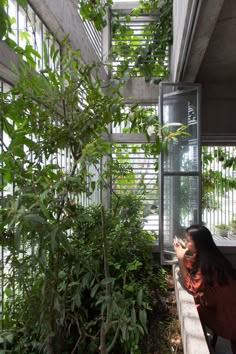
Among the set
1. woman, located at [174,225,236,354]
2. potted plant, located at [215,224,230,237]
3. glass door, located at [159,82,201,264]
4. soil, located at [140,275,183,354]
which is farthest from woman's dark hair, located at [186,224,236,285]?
potted plant, located at [215,224,230,237]

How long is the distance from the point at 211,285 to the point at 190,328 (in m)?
0.43

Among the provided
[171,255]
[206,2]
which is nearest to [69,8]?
[206,2]

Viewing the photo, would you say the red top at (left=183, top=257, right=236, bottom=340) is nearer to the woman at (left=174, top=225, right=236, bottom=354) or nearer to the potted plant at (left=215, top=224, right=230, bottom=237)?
the woman at (left=174, top=225, right=236, bottom=354)

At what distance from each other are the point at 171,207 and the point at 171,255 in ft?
1.76

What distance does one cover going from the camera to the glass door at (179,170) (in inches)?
137

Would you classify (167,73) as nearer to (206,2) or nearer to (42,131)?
(206,2)

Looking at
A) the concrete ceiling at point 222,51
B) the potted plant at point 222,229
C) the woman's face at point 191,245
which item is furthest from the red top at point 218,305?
the potted plant at point 222,229

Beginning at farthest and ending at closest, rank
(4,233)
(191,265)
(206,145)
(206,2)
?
(206,145) → (191,265) → (206,2) → (4,233)

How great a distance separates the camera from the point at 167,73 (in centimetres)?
473

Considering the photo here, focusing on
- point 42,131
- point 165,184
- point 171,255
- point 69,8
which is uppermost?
point 69,8

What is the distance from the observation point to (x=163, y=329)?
8.34 feet

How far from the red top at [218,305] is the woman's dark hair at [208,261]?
0.16 feet

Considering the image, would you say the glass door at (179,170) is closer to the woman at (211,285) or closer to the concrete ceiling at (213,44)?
the concrete ceiling at (213,44)

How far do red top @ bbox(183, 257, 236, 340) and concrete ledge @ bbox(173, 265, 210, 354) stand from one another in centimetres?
9
